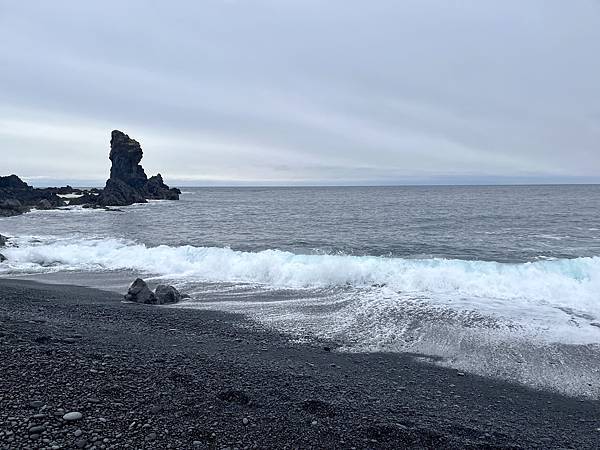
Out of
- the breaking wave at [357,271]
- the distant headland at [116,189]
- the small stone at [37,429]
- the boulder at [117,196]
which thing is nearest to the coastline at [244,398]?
the small stone at [37,429]

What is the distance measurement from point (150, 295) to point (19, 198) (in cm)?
7473

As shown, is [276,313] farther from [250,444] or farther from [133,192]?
[133,192]

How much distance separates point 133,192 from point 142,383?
289ft

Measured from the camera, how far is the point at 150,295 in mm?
12570

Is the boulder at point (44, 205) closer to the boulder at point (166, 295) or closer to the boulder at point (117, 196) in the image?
the boulder at point (117, 196)

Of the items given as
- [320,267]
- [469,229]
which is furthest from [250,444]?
[469,229]

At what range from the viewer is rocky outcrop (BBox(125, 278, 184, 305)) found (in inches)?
492

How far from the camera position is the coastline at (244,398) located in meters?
5.26

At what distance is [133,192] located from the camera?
287 feet

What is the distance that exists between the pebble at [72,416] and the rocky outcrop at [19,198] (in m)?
59.3

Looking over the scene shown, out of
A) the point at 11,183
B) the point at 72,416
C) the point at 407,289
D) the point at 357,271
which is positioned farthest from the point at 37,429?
the point at 11,183

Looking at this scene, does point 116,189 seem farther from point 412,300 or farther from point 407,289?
point 412,300

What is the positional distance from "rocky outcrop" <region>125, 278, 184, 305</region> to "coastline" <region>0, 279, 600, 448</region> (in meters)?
2.95

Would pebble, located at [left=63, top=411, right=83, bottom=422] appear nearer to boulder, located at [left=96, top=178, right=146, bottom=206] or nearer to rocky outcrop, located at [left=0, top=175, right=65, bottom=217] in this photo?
rocky outcrop, located at [left=0, top=175, right=65, bottom=217]
